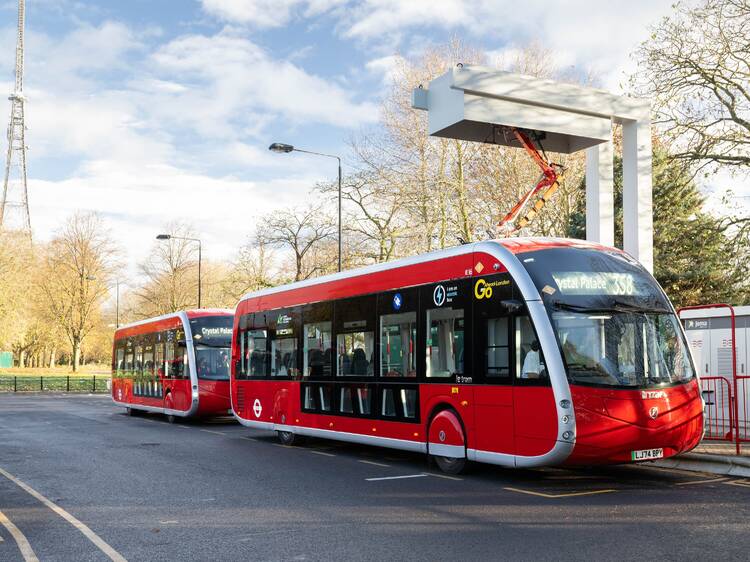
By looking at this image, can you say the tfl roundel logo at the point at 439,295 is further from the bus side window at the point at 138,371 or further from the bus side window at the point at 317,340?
the bus side window at the point at 138,371

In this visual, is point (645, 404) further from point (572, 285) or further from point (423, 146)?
point (423, 146)

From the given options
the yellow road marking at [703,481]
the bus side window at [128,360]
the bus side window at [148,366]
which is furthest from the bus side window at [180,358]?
the yellow road marking at [703,481]

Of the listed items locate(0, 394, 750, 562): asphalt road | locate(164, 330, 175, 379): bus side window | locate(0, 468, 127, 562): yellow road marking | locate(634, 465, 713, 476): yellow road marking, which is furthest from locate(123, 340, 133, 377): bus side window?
locate(634, 465, 713, 476): yellow road marking

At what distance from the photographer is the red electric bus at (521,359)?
32.9 ft

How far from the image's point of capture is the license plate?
33.0 ft

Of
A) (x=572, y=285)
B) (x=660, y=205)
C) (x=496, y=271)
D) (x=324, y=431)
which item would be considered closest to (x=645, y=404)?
(x=572, y=285)

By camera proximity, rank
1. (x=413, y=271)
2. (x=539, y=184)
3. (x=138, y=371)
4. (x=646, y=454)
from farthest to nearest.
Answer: (x=138, y=371)
(x=539, y=184)
(x=413, y=271)
(x=646, y=454)

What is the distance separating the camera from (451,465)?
12.0 meters

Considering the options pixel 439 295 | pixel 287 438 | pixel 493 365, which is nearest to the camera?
pixel 493 365

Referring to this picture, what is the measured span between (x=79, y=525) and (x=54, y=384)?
47.1m

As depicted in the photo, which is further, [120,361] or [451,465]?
[120,361]

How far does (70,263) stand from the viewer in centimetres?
6625

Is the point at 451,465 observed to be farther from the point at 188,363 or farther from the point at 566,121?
the point at 188,363

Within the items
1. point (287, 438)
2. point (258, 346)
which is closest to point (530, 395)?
point (287, 438)
